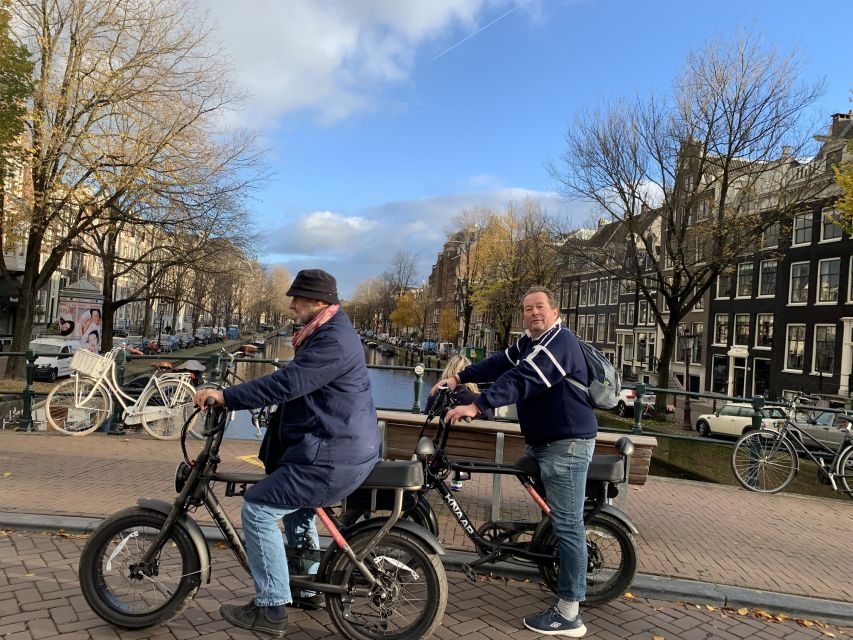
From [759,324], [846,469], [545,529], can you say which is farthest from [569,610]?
[759,324]

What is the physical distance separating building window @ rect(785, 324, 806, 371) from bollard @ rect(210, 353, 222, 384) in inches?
1188

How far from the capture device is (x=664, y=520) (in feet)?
20.0

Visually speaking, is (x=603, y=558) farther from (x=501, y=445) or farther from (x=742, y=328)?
(x=742, y=328)

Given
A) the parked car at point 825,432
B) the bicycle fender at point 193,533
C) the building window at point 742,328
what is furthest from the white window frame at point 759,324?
the bicycle fender at point 193,533

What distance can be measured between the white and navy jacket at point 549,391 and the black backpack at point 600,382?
4 centimetres

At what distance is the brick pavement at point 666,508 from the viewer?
15.8 ft

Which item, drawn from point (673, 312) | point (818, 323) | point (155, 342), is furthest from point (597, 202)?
point (155, 342)

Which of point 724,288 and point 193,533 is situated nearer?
point 193,533

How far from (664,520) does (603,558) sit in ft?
8.59

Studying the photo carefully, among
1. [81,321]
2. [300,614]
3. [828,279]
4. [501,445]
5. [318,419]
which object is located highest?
[828,279]

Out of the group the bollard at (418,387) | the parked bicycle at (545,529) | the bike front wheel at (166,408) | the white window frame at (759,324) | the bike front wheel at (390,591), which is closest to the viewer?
the bike front wheel at (390,591)

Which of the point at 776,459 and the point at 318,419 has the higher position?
the point at 318,419

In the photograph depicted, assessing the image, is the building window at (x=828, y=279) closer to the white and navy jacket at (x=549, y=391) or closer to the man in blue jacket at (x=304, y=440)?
the white and navy jacket at (x=549, y=391)

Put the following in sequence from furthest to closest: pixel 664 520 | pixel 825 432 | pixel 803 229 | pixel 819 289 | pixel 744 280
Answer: pixel 744 280
pixel 803 229
pixel 819 289
pixel 825 432
pixel 664 520
